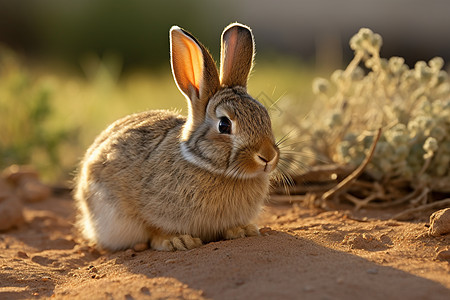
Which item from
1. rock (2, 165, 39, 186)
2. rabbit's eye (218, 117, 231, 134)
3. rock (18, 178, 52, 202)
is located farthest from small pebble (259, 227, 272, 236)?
rock (2, 165, 39, 186)

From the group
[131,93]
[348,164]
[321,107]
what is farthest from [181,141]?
[131,93]

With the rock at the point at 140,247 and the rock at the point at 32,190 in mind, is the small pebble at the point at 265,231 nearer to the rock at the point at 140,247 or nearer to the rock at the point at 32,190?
the rock at the point at 140,247

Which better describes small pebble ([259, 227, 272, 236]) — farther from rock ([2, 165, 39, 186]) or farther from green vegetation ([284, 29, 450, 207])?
rock ([2, 165, 39, 186])

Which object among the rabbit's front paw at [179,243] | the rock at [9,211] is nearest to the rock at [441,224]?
the rabbit's front paw at [179,243]

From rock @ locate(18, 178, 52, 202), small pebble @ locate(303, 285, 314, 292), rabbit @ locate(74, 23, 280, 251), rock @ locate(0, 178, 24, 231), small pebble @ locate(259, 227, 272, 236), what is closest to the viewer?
small pebble @ locate(303, 285, 314, 292)

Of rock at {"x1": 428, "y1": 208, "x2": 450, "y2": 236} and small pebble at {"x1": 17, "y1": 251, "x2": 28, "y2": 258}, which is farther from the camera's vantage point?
small pebble at {"x1": 17, "y1": 251, "x2": 28, "y2": 258}

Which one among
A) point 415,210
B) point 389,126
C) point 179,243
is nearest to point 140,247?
point 179,243
